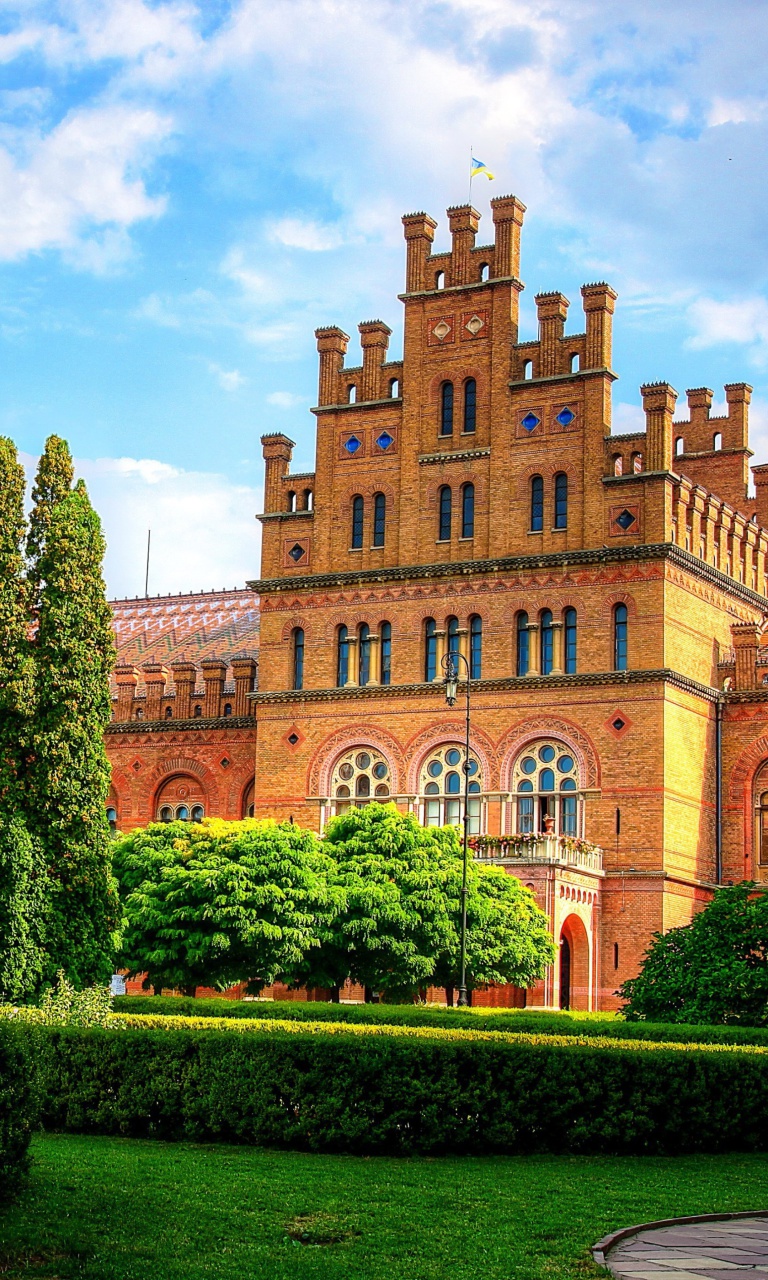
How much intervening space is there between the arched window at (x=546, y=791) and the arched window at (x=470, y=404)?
9934mm

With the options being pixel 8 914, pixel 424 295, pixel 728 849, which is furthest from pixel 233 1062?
pixel 424 295

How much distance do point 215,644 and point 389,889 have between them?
23.7 meters

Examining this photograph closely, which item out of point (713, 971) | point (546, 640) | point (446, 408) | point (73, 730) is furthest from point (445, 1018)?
point (446, 408)

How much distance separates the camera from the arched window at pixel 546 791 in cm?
4756

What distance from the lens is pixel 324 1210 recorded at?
626 inches

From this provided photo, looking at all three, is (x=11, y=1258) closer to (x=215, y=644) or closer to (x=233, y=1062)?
(x=233, y=1062)

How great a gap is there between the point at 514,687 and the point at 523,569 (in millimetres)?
3414

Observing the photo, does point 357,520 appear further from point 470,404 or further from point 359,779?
point 359,779

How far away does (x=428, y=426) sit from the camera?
5128 cm

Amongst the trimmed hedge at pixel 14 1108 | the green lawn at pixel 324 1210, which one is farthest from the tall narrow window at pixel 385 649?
the trimmed hedge at pixel 14 1108

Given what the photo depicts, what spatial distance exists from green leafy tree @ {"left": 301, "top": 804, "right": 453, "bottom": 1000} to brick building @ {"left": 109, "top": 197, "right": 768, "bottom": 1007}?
4.16m

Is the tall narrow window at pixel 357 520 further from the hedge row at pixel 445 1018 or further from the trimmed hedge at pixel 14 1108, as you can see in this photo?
the trimmed hedge at pixel 14 1108

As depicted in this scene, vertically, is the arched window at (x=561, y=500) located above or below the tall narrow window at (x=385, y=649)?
above

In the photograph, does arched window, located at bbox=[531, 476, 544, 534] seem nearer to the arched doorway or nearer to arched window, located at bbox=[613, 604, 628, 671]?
arched window, located at bbox=[613, 604, 628, 671]
